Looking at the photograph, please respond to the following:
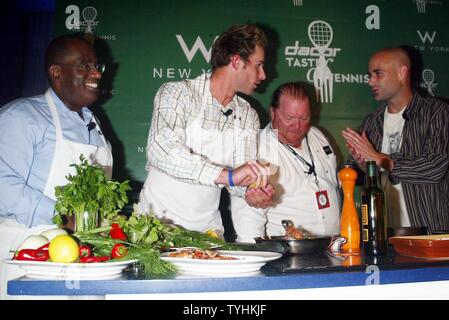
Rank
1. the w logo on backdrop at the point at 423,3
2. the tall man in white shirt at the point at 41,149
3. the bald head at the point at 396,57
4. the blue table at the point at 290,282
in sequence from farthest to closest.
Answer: the w logo on backdrop at the point at 423,3 → the bald head at the point at 396,57 → the tall man in white shirt at the point at 41,149 → the blue table at the point at 290,282

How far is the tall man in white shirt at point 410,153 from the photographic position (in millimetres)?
2588

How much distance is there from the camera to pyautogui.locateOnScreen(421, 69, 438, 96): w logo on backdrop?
10.6ft

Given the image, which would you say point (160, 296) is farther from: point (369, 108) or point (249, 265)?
point (369, 108)

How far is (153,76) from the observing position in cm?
291

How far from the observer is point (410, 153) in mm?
2719

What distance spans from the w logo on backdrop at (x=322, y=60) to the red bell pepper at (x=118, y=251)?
239cm

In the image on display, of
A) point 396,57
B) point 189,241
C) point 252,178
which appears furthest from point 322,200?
point 189,241

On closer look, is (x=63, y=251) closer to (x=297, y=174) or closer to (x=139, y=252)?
(x=139, y=252)

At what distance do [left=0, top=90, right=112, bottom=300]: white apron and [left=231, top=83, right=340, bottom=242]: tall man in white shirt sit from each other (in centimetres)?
81

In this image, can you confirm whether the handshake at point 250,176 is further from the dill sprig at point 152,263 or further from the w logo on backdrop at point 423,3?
the w logo on backdrop at point 423,3

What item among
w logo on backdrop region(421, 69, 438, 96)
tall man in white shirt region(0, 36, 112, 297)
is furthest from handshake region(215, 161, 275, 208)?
w logo on backdrop region(421, 69, 438, 96)

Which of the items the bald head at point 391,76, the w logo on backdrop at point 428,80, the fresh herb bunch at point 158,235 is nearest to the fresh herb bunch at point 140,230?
the fresh herb bunch at point 158,235

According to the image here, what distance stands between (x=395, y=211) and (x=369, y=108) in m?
0.85

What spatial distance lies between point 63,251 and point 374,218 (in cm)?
85
